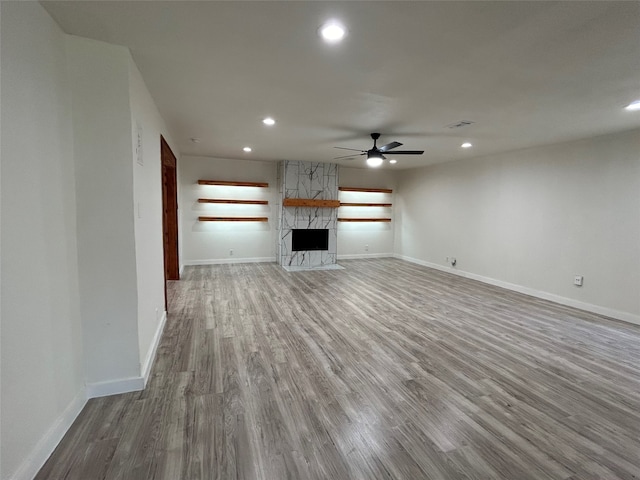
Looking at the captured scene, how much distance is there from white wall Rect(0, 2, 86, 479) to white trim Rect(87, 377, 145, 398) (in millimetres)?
128

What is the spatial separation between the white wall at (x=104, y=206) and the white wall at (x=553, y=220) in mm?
5620

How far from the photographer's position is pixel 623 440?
1.85 meters

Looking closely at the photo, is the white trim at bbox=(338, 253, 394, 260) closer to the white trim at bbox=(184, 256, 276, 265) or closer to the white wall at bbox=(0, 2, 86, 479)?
the white trim at bbox=(184, 256, 276, 265)

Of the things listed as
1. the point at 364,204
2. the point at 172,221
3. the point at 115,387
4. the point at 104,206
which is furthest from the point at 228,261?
the point at 104,206

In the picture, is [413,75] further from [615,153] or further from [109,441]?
[615,153]

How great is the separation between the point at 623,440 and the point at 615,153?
3850 mm

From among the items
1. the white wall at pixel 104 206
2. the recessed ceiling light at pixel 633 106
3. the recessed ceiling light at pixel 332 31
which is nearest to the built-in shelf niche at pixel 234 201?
the white wall at pixel 104 206

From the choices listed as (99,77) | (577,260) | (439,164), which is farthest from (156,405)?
(439,164)

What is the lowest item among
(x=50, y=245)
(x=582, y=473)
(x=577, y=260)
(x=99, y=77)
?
(x=582, y=473)

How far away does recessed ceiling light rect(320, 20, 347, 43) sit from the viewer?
1727 mm

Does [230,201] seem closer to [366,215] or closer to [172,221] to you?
[172,221]

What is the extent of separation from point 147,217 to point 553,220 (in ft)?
18.4

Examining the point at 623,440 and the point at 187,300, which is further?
the point at 187,300

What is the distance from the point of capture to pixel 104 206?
2076mm
